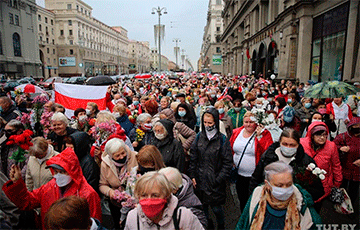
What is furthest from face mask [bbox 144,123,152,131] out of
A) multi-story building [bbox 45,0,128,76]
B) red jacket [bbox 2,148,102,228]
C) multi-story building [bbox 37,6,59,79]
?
multi-story building [bbox 45,0,128,76]

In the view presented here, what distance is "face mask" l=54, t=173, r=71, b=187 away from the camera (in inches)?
107

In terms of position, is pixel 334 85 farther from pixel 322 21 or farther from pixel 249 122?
pixel 322 21

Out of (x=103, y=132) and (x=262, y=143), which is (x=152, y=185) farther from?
(x=262, y=143)

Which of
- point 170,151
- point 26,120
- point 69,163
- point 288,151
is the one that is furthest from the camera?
point 26,120

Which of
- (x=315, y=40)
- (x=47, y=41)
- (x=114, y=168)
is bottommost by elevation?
(x=114, y=168)

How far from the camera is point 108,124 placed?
4211mm

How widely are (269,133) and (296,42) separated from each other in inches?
570

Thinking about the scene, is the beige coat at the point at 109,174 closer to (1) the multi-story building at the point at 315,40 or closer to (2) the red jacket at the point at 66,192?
(2) the red jacket at the point at 66,192

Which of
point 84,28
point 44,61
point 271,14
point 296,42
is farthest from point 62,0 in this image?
point 296,42

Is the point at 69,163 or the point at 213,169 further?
the point at 213,169

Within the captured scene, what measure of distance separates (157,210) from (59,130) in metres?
3.15

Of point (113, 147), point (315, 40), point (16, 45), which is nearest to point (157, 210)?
point (113, 147)

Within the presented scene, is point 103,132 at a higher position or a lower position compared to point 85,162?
higher

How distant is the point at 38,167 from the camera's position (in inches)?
133
